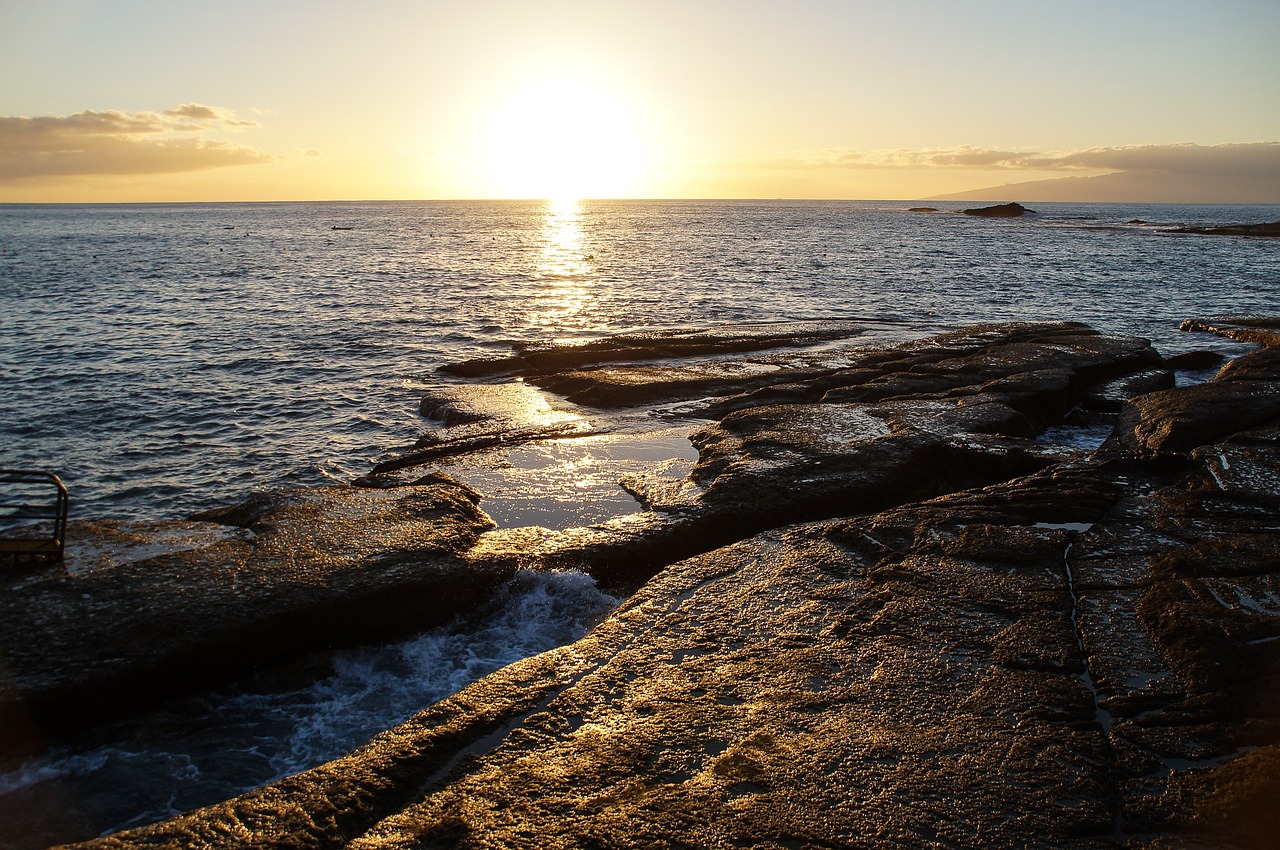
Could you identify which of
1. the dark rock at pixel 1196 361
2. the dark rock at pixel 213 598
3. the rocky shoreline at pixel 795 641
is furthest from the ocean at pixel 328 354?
the dark rock at pixel 1196 361

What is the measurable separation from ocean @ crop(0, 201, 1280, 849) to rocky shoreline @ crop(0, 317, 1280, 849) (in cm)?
79

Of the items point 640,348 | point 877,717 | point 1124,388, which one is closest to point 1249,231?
point 1124,388

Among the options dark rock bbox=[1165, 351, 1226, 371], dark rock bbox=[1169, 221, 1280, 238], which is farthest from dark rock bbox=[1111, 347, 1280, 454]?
dark rock bbox=[1169, 221, 1280, 238]

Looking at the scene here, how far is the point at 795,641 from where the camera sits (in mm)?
7660

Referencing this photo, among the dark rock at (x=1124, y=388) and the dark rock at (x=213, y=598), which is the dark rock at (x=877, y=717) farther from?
the dark rock at (x=1124, y=388)

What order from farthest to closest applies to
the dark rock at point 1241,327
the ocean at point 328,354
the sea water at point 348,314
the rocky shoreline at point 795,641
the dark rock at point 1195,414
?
the dark rock at point 1241,327 → the sea water at point 348,314 → the dark rock at point 1195,414 → the ocean at point 328,354 → the rocky shoreline at point 795,641

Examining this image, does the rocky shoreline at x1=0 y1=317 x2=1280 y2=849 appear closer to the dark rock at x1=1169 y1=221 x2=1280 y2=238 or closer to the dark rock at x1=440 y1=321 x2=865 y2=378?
the dark rock at x1=440 y1=321 x2=865 y2=378

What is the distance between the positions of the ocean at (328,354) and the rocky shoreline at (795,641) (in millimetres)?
791

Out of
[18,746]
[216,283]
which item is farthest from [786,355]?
[216,283]

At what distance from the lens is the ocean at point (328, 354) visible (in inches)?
293

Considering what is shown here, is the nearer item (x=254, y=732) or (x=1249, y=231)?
(x=254, y=732)

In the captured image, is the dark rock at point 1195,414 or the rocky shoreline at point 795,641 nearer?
the rocky shoreline at point 795,641

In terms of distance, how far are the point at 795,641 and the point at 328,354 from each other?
26039mm

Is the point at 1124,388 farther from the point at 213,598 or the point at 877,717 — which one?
the point at 213,598
